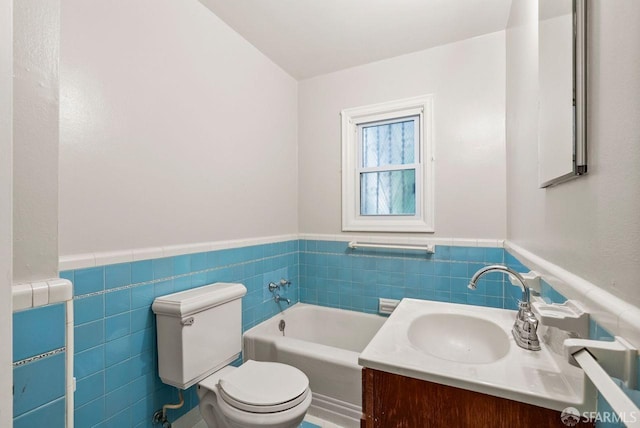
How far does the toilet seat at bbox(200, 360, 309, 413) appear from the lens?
125 centimetres

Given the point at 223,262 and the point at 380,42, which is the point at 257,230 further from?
the point at 380,42

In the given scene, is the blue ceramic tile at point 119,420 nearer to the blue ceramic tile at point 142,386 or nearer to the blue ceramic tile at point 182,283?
the blue ceramic tile at point 142,386

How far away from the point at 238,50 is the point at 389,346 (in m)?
2.10

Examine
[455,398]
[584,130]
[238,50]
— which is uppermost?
[238,50]

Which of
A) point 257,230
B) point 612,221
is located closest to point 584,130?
point 612,221

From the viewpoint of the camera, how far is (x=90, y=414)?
1179 millimetres

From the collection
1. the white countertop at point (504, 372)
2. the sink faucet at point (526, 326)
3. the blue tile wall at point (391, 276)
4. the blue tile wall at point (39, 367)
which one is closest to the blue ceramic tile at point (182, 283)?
the blue tile wall at point (39, 367)

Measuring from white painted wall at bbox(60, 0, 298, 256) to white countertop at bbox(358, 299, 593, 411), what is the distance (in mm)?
1223

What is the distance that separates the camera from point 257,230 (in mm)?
2184

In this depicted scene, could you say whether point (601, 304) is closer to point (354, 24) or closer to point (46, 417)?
point (46, 417)

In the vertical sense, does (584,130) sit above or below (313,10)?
below

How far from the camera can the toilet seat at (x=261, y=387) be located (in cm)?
125

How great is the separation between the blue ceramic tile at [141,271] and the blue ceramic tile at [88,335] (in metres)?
0.21

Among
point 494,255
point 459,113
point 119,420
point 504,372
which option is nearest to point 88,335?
point 119,420
